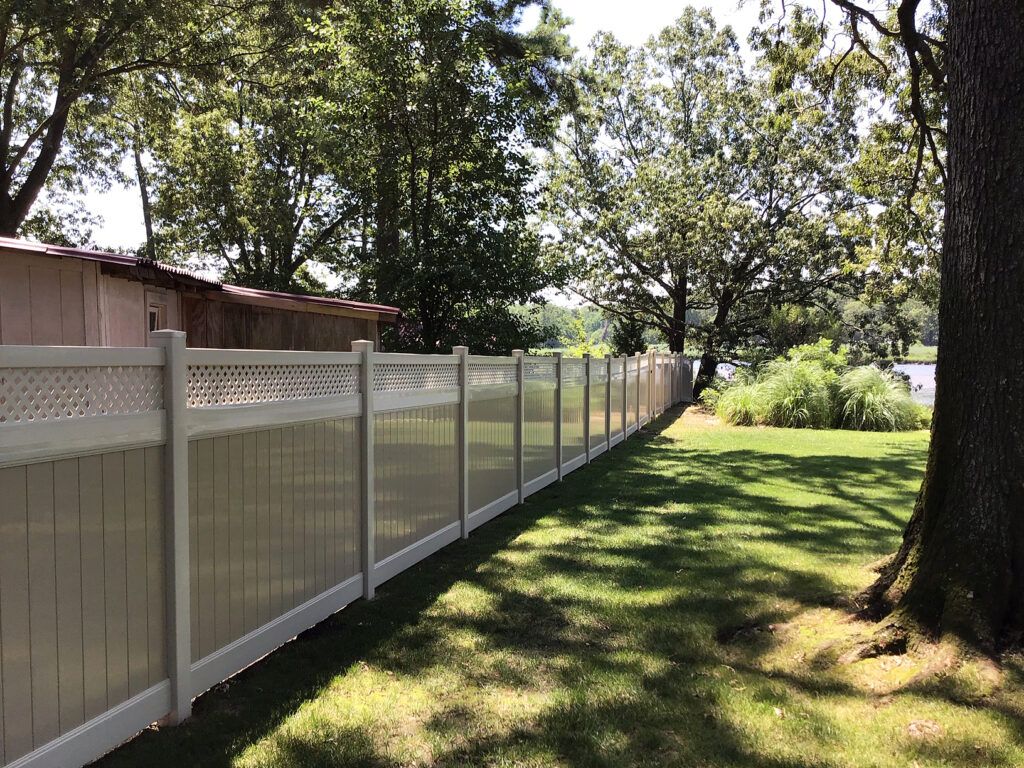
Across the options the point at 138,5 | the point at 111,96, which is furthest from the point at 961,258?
the point at 111,96

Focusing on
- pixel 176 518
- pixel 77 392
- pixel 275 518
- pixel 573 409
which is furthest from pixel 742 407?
pixel 77 392

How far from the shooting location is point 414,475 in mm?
5211

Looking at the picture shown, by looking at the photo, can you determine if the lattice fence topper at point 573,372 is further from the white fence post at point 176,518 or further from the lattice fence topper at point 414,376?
the white fence post at point 176,518

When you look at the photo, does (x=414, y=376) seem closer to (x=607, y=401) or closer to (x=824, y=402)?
(x=607, y=401)

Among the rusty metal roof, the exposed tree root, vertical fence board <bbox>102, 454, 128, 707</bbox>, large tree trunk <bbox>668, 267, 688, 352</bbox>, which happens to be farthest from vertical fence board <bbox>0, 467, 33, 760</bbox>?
large tree trunk <bbox>668, 267, 688, 352</bbox>

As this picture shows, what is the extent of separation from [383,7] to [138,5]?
3992 millimetres

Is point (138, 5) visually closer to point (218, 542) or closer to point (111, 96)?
point (111, 96)

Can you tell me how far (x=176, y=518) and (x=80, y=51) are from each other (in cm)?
1510

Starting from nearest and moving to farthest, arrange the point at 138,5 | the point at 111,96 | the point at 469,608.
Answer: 1. the point at 469,608
2. the point at 138,5
3. the point at 111,96

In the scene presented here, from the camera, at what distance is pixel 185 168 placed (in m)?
19.5

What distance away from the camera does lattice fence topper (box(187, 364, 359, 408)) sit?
3027mm

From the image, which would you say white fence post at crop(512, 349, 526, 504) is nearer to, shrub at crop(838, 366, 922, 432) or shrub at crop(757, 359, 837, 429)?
shrub at crop(757, 359, 837, 429)

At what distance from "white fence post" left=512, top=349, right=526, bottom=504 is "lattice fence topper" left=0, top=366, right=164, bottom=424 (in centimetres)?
498

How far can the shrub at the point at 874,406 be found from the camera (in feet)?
50.9
